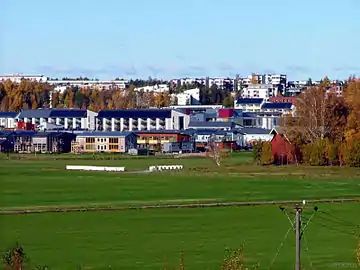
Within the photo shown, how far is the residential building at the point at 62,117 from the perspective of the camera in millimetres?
60406

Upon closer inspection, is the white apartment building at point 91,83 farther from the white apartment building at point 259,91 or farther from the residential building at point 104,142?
the residential building at point 104,142

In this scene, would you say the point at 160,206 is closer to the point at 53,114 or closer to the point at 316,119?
the point at 316,119

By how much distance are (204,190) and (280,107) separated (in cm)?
3990

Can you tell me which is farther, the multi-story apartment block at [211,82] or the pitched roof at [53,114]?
the multi-story apartment block at [211,82]

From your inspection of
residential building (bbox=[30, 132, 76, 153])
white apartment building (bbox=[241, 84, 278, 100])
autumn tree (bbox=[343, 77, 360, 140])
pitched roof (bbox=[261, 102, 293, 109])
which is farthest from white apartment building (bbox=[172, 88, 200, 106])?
autumn tree (bbox=[343, 77, 360, 140])

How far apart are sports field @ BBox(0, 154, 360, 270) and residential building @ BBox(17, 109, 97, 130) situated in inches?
1247

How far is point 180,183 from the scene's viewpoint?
2577 centimetres

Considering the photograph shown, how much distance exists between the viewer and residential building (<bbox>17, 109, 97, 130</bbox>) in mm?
60406

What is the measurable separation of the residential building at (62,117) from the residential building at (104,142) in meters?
11.5

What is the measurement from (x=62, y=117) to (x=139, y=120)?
5.85 meters

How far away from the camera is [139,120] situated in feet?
189

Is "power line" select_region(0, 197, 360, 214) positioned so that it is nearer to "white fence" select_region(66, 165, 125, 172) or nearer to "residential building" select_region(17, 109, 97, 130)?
"white fence" select_region(66, 165, 125, 172)

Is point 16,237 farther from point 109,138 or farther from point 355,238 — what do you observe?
point 109,138

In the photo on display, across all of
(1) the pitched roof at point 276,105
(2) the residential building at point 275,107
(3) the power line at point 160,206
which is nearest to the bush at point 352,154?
(3) the power line at point 160,206
